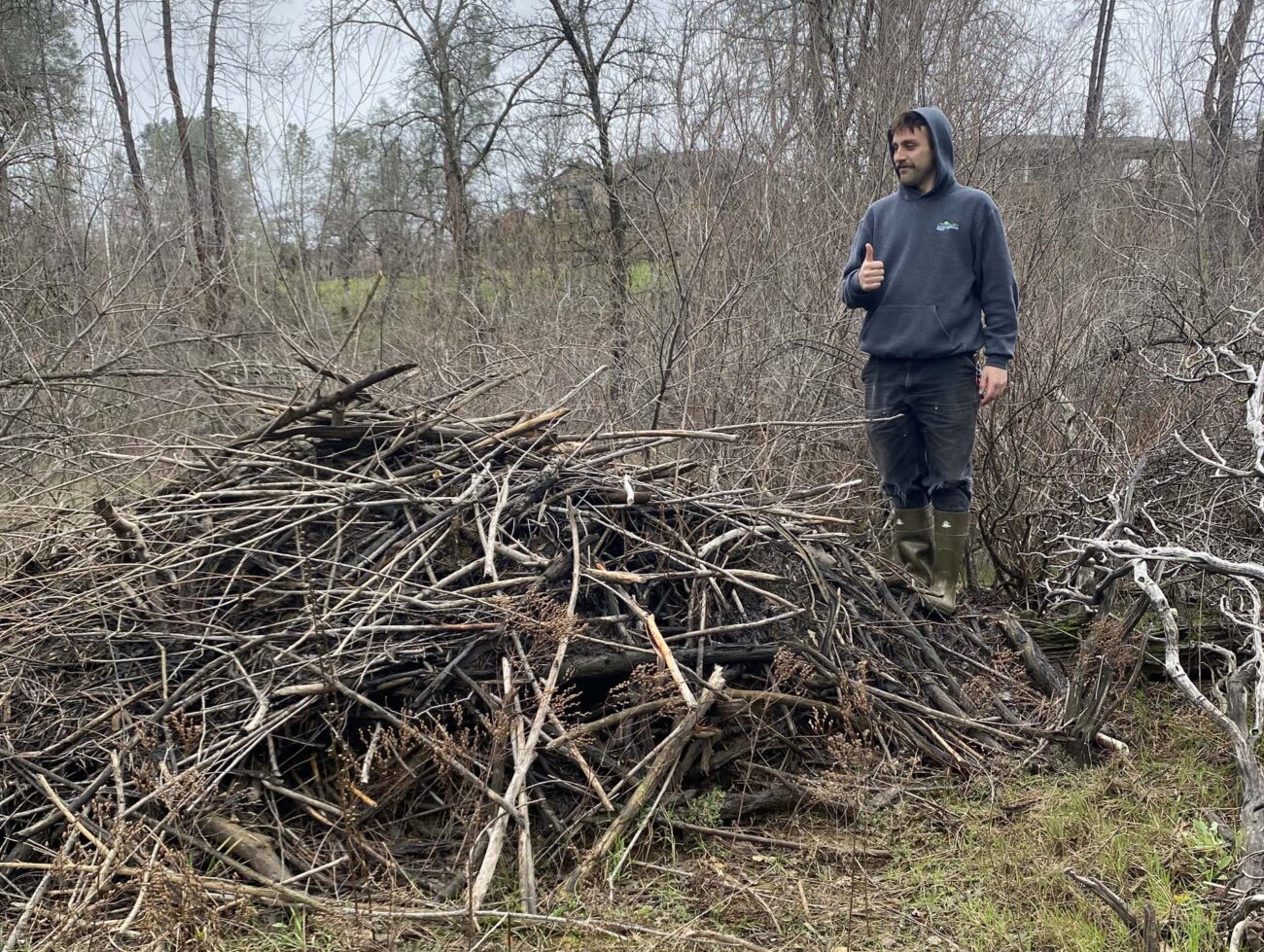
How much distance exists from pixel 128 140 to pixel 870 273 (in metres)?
8.78

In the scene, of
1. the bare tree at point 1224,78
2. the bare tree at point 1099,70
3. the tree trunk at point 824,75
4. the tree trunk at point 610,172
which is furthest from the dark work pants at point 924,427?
the bare tree at point 1099,70

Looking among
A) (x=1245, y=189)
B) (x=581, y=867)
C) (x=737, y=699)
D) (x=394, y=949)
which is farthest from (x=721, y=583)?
(x=1245, y=189)

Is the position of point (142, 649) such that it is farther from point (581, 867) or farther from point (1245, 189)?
point (1245, 189)

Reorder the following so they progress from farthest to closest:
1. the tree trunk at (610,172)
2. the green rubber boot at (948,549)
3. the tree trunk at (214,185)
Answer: the tree trunk at (610,172) → the tree trunk at (214,185) → the green rubber boot at (948,549)

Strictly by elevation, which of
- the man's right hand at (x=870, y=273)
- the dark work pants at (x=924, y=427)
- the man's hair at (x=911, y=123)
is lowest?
the dark work pants at (x=924, y=427)

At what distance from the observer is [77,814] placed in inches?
101

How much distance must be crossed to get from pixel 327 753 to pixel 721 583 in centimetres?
146

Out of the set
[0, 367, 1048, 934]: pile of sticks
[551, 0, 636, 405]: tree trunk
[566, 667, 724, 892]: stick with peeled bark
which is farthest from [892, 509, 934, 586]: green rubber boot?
[551, 0, 636, 405]: tree trunk

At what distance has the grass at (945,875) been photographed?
91.3 inches

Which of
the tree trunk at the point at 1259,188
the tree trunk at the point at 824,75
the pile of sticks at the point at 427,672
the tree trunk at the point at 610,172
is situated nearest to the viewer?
the pile of sticks at the point at 427,672

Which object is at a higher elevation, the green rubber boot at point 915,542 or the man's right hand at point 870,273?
the man's right hand at point 870,273

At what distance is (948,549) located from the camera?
4.10 metres

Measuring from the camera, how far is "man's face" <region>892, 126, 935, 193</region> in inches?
154

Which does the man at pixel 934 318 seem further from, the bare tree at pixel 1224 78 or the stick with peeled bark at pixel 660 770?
the bare tree at pixel 1224 78
